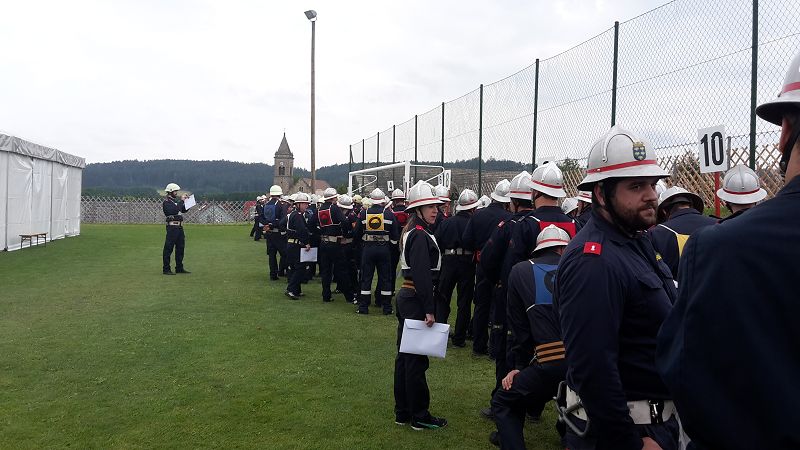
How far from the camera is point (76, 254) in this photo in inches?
770

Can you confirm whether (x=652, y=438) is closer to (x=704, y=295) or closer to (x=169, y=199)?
(x=704, y=295)

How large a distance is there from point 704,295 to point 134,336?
27.5 ft

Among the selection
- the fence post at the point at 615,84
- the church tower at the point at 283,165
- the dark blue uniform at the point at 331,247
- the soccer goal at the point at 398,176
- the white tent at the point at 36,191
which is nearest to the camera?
the fence post at the point at 615,84

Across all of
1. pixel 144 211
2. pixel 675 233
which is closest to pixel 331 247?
pixel 675 233

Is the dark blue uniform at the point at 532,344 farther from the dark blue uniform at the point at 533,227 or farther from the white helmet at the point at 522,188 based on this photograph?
the white helmet at the point at 522,188

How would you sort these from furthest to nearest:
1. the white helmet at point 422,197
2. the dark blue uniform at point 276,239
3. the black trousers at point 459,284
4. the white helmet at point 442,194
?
the dark blue uniform at point 276,239, the black trousers at point 459,284, the white helmet at point 442,194, the white helmet at point 422,197

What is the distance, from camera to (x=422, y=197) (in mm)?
5926

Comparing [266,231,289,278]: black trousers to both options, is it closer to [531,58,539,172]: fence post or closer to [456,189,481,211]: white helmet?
[531,58,539,172]: fence post

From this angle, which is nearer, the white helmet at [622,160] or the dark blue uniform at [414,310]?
the white helmet at [622,160]

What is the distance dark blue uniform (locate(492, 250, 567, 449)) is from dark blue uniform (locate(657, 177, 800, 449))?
250 cm

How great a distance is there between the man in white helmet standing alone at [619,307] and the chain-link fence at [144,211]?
48083 millimetres

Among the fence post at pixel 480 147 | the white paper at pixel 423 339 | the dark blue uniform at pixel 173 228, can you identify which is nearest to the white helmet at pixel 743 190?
the white paper at pixel 423 339

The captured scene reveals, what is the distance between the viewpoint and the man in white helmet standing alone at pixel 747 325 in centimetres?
120

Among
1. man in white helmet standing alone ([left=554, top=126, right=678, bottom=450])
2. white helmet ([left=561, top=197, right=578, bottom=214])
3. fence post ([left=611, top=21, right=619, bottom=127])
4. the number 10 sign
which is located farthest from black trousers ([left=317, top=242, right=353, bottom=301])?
man in white helmet standing alone ([left=554, top=126, right=678, bottom=450])
